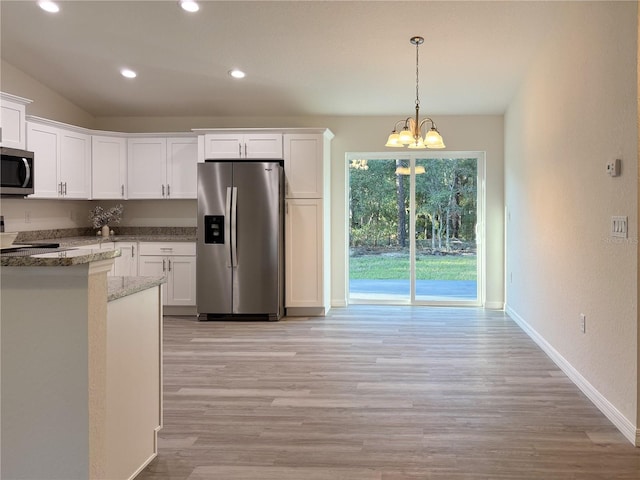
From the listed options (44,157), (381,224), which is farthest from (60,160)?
(381,224)

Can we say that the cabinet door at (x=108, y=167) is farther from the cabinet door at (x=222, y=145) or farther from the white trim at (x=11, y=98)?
the white trim at (x=11, y=98)

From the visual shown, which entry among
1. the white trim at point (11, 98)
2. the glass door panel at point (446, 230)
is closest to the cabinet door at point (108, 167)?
the white trim at point (11, 98)

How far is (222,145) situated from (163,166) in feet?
2.75

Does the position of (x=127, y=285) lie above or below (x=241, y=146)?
below

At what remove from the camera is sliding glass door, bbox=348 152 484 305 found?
7.09 metres

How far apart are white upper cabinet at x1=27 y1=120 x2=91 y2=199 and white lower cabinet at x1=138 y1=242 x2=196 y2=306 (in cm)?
99

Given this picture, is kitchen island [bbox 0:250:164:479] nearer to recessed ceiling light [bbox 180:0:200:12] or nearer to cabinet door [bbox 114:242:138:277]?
recessed ceiling light [bbox 180:0:200:12]

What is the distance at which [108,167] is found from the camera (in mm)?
6555

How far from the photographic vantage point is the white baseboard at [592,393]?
2873 mm

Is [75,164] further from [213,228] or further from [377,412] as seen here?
[377,412]

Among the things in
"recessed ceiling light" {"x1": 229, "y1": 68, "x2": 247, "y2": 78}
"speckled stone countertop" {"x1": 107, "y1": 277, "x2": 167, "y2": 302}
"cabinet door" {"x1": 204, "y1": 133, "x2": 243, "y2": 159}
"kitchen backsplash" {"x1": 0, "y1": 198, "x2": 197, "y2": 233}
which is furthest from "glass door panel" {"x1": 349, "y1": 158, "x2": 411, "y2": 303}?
"speckled stone countertop" {"x1": 107, "y1": 277, "x2": 167, "y2": 302}

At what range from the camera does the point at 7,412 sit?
199cm

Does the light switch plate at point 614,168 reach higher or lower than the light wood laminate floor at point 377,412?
A: higher

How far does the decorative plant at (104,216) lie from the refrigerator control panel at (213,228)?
145 cm
